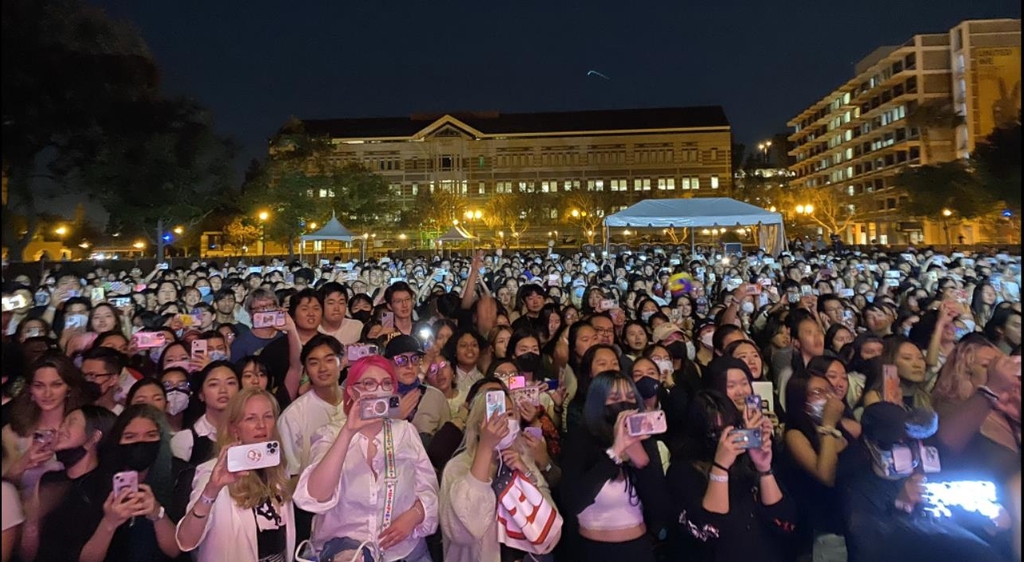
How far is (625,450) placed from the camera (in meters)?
3.17

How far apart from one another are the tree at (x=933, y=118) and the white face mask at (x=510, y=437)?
46.4m

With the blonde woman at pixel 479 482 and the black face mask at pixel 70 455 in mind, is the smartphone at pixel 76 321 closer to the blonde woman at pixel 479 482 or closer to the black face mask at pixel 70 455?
the black face mask at pixel 70 455

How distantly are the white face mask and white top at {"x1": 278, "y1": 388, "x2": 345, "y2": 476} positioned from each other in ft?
3.33

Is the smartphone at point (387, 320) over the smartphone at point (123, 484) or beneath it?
over

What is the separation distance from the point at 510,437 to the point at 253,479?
1.19m

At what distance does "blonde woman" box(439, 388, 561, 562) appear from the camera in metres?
2.97

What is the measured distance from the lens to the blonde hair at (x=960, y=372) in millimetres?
4062

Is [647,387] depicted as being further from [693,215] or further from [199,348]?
[693,215]

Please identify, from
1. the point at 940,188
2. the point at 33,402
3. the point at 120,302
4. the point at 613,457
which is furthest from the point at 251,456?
the point at 940,188

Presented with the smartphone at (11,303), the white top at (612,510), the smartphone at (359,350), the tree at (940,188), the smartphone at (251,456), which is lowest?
the white top at (612,510)

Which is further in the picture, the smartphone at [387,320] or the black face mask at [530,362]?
the smartphone at [387,320]

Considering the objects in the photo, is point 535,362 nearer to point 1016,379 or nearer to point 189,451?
point 189,451

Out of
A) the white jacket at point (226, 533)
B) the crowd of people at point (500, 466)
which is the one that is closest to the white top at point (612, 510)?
the crowd of people at point (500, 466)

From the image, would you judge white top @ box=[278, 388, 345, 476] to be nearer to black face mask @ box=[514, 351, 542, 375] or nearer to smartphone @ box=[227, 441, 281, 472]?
smartphone @ box=[227, 441, 281, 472]
